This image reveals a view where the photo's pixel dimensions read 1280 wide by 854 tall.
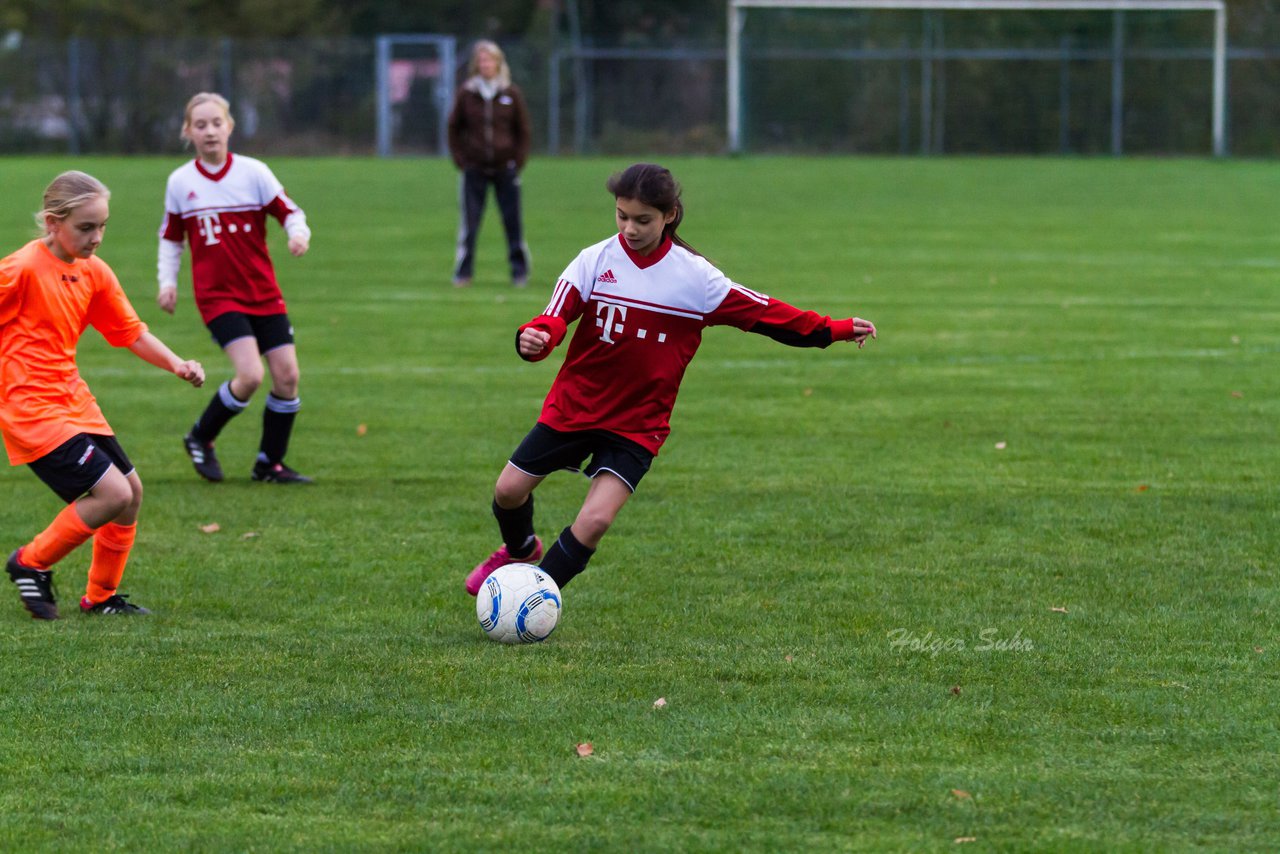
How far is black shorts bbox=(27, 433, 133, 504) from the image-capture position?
18.9 ft

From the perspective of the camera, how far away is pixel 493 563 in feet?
20.3

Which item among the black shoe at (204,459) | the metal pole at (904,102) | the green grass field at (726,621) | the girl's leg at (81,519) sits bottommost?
the green grass field at (726,621)

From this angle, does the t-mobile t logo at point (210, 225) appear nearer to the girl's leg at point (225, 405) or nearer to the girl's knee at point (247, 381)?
the girl's leg at point (225, 405)

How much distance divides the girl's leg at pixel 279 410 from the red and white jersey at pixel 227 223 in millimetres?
279

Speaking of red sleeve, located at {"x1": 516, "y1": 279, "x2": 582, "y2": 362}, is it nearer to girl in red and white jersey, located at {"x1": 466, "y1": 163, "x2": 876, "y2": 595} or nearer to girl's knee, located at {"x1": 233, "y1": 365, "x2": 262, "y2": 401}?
girl in red and white jersey, located at {"x1": 466, "y1": 163, "x2": 876, "y2": 595}

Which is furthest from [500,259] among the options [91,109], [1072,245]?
[91,109]

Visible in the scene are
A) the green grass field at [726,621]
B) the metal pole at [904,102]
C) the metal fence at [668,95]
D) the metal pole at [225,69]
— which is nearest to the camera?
the green grass field at [726,621]

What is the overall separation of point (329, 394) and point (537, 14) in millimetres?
43763

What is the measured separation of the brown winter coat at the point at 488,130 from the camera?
16.1 meters

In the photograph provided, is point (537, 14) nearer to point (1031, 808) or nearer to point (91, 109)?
point (91, 109)

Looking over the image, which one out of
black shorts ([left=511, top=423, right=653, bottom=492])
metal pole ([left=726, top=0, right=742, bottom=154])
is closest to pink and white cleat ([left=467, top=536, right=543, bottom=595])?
black shorts ([left=511, top=423, right=653, bottom=492])

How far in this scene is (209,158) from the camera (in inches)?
328

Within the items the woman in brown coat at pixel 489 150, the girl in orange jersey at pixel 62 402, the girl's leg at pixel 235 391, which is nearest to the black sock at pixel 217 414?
the girl's leg at pixel 235 391

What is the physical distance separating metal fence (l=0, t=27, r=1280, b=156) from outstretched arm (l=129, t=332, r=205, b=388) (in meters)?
34.2
